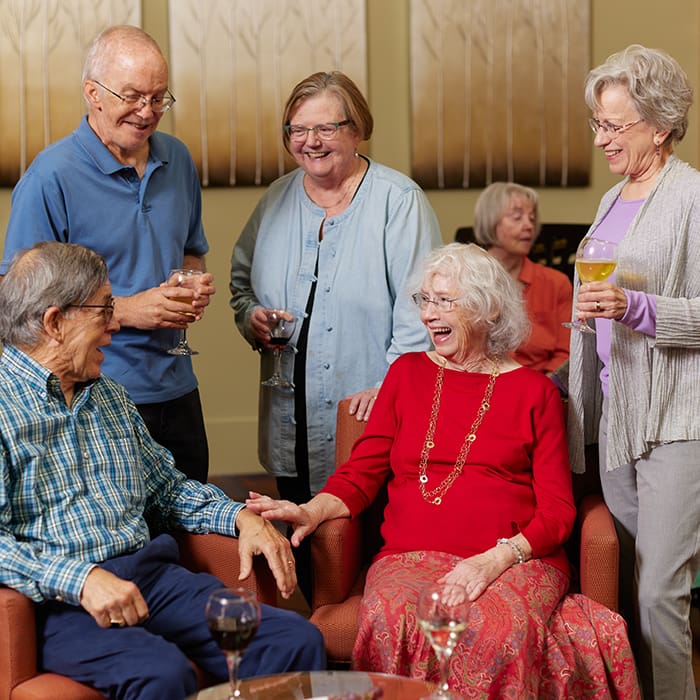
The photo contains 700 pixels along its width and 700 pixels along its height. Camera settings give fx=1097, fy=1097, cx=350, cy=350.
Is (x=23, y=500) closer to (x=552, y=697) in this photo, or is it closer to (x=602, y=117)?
(x=552, y=697)

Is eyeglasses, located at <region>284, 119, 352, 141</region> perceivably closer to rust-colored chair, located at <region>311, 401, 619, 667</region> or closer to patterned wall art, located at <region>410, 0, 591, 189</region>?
rust-colored chair, located at <region>311, 401, 619, 667</region>

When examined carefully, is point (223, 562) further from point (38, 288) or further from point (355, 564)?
point (38, 288)

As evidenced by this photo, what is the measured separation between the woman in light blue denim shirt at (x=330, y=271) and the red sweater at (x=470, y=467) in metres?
0.23

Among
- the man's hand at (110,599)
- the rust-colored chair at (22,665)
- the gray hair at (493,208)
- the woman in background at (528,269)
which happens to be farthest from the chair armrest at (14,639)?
the gray hair at (493,208)

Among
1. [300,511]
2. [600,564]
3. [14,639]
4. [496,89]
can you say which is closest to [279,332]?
[300,511]

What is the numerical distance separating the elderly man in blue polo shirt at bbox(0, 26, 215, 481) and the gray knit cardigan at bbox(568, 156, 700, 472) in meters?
1.05

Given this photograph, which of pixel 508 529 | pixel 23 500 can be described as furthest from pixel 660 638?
pixel 23 500

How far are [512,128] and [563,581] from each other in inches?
155

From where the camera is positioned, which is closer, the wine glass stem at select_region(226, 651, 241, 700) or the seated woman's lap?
the wine glass stem at select_region(226, 651, 241, 700)

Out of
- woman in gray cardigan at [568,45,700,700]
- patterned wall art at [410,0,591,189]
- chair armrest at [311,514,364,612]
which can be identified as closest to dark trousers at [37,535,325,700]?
chair armrest at [311,514,364,612]

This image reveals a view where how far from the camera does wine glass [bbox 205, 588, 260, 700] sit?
1.83m

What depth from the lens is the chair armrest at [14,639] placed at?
2121 millimetres

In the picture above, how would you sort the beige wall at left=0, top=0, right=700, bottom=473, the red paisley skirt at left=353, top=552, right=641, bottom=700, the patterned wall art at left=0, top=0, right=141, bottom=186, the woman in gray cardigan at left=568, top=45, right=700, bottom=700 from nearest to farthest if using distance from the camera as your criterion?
the red paisley skirt at left=353, top=552, right=641, bottom=700
the woman in gray cardigan at left=568, top=45, right=700, bottom=700
the patterned wall art at left=0, top=0, right=141, bottom=186
the beige wall at left=0, top=0, right=700, bottom=473

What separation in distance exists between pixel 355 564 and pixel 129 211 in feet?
3.55
